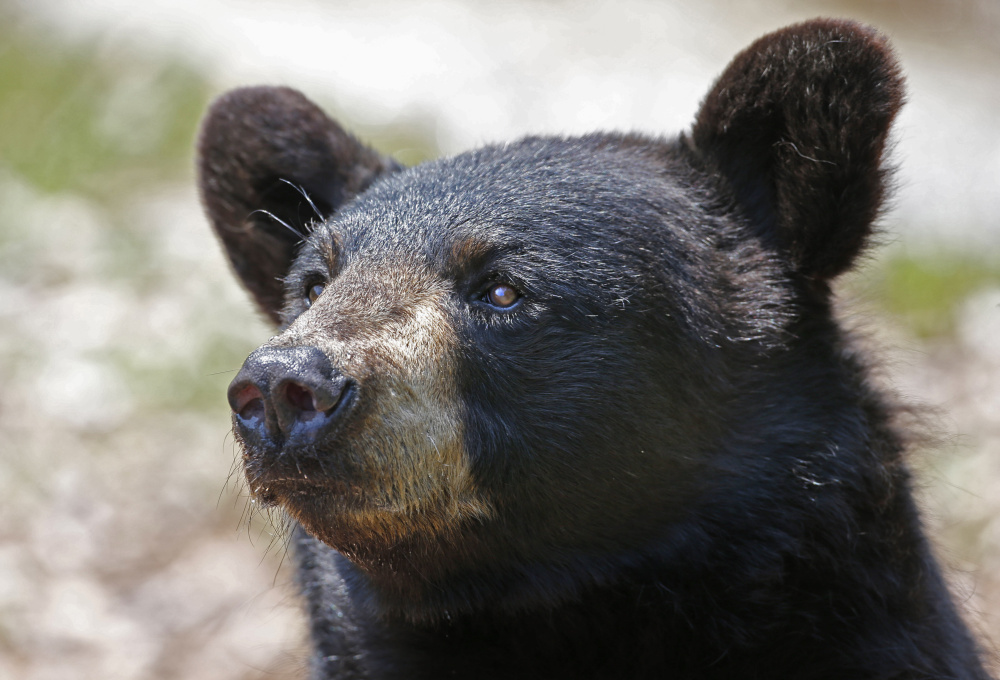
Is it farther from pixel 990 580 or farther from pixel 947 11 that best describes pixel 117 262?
pixel 947 11

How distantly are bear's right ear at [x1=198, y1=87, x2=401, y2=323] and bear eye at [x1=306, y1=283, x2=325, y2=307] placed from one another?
0.39 m

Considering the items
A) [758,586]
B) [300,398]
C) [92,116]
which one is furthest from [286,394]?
[92,116]

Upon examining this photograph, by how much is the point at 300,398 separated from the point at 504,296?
0.73 meters

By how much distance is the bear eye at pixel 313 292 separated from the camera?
3.65 meters

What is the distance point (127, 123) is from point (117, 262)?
262cm

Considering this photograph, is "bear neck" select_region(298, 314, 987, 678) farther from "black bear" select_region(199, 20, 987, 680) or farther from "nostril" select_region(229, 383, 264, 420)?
"nostril" select_region(229, 383, 264, 420)

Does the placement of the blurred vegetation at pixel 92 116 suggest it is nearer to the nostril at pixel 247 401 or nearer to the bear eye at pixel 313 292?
the bear eye at pixel 313 292

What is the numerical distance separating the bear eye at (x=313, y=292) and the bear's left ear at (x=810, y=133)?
1360mm

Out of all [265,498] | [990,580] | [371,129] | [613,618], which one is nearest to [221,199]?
[265,498]

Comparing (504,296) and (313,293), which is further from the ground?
(313,293)

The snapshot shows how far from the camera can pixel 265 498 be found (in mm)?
2965

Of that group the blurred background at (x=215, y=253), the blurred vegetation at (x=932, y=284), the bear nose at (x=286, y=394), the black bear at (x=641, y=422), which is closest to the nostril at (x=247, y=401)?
the bear nose at (x=286, y=394)

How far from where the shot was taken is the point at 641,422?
3.25m

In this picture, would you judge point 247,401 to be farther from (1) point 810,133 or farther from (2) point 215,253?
(2) point 215,253
